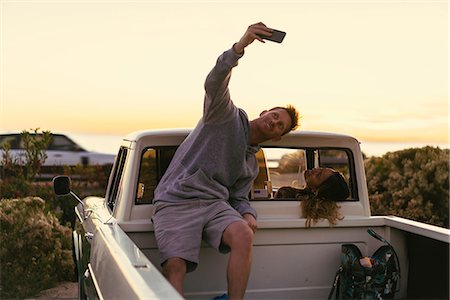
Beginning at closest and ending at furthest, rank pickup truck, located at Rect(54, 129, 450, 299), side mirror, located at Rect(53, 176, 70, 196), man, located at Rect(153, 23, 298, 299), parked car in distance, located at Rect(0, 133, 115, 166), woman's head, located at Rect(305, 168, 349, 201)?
man, located at Rect(153, 23, 298, 299) < pickup truck, located at Rect(54, 129, 450, 299) < woman's head, located at Rect(305, 168, 349, 201) < side mirror, located at Rect(53, 176, 70, 196) < parked car in distance, located at Rect(0, 133, 115, 166)

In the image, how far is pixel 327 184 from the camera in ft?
15.8

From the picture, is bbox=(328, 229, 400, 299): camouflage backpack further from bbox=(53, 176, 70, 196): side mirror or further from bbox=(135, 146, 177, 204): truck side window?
bbox=(53, 176, 70, 196): side mirror

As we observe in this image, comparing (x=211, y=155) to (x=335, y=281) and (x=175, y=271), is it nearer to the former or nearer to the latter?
(x=175, y=271)

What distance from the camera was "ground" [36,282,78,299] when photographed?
303 inches

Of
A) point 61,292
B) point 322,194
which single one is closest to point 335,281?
point 322,194

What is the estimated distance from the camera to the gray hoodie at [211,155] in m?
4.21

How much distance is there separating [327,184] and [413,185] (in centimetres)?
643

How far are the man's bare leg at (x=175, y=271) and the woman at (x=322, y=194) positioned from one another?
3.35 ft

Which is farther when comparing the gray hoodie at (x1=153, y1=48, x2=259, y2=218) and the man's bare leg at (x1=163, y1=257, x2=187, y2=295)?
the gray hoodie at (x1=153, y1=48, x2=259, y2=218)

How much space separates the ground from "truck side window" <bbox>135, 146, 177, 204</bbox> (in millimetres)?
3422

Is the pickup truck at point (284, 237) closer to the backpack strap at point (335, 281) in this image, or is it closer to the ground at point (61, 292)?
the backpack strap at point (335, 281)

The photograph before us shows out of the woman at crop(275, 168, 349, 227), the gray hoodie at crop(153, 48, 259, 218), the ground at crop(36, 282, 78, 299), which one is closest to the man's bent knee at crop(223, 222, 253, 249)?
the gray hoodie at crop(153, 48, 259, 218)

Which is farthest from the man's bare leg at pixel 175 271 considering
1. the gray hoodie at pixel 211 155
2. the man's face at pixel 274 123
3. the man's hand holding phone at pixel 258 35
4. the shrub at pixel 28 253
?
the shrub at pixel 28 253

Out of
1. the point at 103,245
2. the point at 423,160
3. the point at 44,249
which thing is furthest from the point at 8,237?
the point at 423,160
